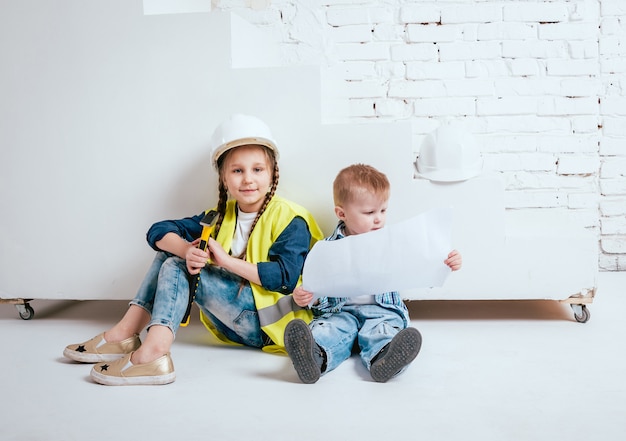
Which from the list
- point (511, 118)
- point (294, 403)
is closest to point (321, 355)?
point (294, 403)

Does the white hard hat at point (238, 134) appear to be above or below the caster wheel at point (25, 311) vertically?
above

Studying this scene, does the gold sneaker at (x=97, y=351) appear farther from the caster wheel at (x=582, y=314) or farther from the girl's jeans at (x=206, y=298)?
the caster wheel at (x=582, y=314)

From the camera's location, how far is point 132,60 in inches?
77.4

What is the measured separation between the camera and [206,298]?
1732 millimetres

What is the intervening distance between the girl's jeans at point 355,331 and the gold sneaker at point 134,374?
1.12 ft

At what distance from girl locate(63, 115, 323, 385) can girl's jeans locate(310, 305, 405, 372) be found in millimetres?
114

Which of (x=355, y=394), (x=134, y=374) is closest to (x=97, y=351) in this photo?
(x=134, y=374)

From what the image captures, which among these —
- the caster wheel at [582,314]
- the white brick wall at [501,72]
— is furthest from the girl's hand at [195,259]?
the white brick wall at [501,72]

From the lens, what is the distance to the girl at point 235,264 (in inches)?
65.9

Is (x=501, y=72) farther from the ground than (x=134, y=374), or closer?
farther from the ground

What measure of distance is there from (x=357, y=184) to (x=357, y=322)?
34cm

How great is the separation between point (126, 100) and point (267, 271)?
27.1 inches

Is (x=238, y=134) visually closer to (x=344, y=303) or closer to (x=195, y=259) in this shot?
(x=195, y=259)

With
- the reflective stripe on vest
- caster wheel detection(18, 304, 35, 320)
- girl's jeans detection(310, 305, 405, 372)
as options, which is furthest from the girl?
caster wheel detection(18, 304, 35, 320)
